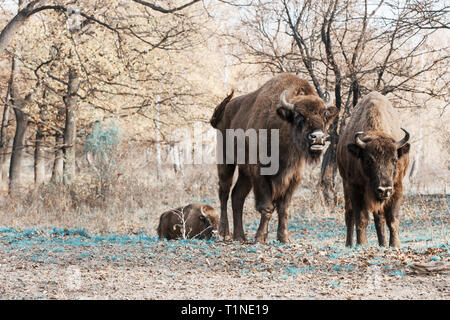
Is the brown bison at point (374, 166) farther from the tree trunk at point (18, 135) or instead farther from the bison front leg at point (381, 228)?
the tree trunk at point (18, 135)

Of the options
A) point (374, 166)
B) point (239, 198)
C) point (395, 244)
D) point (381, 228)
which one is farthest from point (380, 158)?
point (239, 198)

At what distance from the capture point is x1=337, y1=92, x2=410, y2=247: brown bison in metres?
8.09

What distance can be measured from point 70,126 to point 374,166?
15432mm

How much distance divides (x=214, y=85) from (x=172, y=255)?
26006 mm

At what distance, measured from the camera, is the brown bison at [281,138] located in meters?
8.20

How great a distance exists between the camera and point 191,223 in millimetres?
11922

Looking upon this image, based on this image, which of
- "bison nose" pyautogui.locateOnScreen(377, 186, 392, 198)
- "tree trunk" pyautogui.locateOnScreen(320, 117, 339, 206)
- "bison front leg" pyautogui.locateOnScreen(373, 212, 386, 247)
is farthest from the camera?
"tree trunk" pyautogui.locateOnScreen(320, 117, 339, 206)

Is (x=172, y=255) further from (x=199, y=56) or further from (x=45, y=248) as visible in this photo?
(x=199, y=56)

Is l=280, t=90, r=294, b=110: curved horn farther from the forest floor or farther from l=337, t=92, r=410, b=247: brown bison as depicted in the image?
the forest floor

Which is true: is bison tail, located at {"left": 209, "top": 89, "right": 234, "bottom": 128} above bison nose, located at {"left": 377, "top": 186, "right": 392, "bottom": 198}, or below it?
above

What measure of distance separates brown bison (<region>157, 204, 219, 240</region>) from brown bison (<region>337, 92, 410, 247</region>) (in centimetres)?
352

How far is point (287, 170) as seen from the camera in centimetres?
857

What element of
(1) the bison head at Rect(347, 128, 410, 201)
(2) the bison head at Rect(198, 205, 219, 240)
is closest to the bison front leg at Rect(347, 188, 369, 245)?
(1) the bison head at Rect(347, 128, 410, 201)
